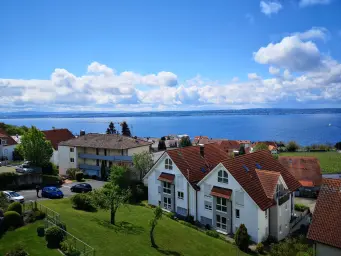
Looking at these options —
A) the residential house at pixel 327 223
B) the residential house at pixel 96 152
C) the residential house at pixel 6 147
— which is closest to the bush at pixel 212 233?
the residential house at pixel 327 223

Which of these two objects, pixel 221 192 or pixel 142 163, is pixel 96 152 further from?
pixel 221 192

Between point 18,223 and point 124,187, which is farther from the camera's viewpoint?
point 124,187

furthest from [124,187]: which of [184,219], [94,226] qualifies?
[94,226]

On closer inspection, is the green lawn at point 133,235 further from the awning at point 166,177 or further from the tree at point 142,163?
the tree at point 142,163

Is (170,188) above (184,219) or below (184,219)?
above

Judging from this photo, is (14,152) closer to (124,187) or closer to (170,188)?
(124,187)
